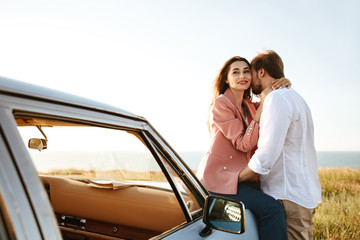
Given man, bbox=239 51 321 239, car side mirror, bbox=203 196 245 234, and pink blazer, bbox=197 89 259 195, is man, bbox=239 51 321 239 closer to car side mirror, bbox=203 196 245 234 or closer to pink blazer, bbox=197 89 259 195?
pink blazer, bbox=197 89 259 195

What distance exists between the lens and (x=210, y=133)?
3.43m

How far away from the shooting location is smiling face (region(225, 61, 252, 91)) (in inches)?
135

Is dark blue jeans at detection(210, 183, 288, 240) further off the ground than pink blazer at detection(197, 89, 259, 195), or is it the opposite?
pink blazer at detection(197, 89, 259, 195)

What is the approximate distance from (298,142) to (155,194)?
131 centimetres

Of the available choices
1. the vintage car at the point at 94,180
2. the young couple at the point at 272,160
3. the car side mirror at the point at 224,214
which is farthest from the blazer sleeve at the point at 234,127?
the car side mirror at the point at 224,214

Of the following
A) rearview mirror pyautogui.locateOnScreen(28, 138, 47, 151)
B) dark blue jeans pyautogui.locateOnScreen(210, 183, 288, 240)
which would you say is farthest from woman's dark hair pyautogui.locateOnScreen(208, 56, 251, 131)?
rearview mirror pyautogui.locateOnScreen(28, 138, 47, 151)

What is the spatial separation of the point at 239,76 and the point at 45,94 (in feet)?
8.90

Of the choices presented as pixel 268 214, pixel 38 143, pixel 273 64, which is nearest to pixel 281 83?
pixel 273 64

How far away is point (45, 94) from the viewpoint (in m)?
0.97

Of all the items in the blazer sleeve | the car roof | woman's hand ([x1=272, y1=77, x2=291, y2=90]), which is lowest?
the blazer sleeve

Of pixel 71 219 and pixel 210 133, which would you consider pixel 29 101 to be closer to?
pixel 71 219

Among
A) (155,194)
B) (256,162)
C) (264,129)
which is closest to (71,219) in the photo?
(155,194)

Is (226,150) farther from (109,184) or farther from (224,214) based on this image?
(224,214)

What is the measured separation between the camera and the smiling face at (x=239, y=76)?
3438mm
